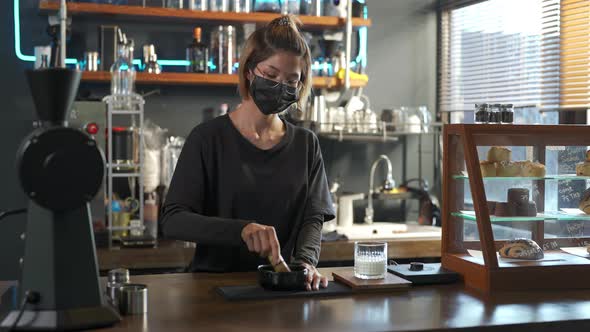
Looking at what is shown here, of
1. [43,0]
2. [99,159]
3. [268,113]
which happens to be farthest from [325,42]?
[99,159]

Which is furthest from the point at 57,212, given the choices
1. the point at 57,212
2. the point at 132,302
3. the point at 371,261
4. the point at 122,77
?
the point at 122,77

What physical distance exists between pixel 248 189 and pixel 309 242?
0.82ft

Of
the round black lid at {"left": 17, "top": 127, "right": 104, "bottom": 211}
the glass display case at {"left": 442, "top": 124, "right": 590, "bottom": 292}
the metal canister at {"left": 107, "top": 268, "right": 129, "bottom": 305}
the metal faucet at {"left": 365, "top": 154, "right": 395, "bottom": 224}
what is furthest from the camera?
the metal faucet at {"left": 365, "top": 154, "right": 395, "bottom": 224}

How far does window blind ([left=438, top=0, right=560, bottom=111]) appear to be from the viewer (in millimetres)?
4312

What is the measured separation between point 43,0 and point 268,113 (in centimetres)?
222

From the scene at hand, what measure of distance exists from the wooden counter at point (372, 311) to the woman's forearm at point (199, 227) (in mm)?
133

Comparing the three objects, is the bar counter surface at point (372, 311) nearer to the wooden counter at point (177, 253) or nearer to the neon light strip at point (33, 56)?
the wooden counter at point (177, 253)

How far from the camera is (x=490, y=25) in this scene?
4758 millimetres

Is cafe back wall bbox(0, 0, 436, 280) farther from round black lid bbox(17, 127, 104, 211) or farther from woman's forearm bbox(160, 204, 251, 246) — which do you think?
round black lid bbox(17, 127, 104, 211)

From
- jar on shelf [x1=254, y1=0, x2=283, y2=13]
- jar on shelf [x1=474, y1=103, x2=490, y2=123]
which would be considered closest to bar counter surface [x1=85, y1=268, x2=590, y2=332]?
Result: jar on shelf [x1=474, y1=103, x2=490, y2=123]

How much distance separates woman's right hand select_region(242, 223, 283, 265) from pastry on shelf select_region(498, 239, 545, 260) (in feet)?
2.14

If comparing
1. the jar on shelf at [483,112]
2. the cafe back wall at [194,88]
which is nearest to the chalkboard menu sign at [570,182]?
the jar on shelf at [483,112]

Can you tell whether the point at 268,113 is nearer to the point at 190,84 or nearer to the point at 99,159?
the point at 99,159

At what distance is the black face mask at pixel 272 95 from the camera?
2.40 metres
